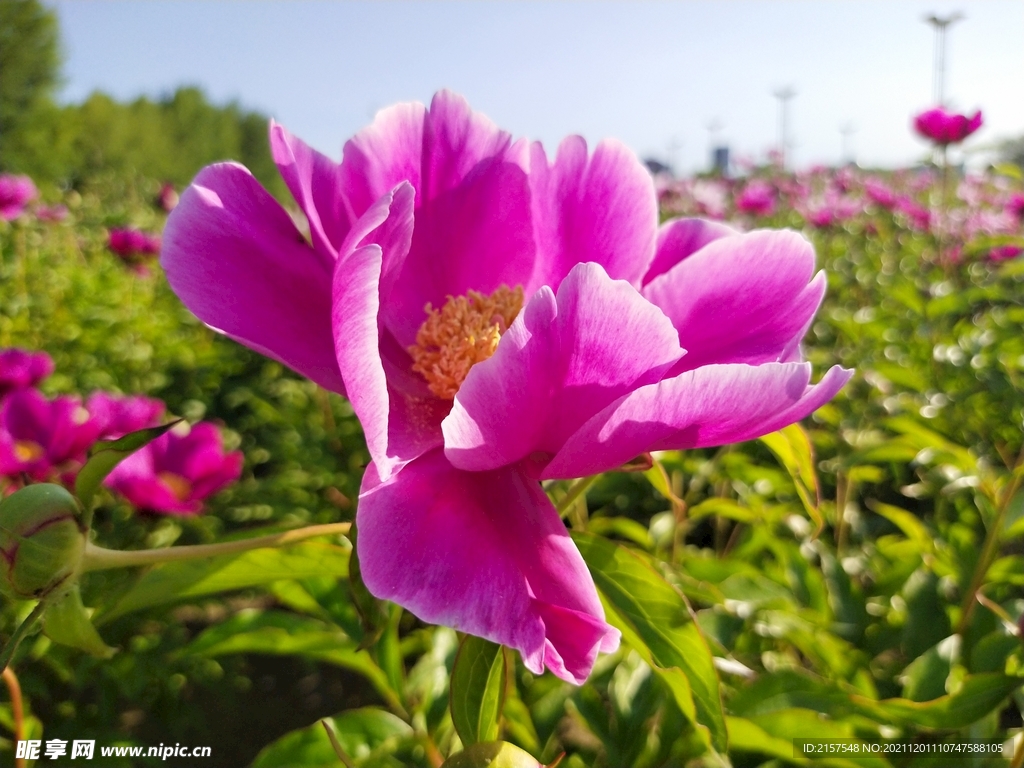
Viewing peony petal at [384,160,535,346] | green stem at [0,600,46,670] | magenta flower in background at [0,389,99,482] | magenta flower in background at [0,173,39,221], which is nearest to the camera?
green stem at [0,600,46,670]

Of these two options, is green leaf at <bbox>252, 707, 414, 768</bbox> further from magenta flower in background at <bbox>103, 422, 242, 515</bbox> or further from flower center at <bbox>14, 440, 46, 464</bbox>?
flower center at <bbox>14, 440, 46, 464</bbox>

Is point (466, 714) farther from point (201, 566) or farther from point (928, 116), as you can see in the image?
point (928, 116)

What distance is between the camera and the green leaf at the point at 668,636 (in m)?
0.46

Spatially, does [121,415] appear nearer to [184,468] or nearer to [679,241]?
[184,468]

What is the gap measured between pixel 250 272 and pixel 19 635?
0.25 m

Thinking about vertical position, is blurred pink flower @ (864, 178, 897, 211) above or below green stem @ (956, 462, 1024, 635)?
below

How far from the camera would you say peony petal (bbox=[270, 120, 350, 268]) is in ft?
1.61

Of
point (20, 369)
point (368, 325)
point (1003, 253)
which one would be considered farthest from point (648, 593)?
point (1003, 253)

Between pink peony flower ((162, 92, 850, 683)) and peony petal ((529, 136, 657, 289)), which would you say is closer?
pink peony flower ((162, 92, 850, 683))

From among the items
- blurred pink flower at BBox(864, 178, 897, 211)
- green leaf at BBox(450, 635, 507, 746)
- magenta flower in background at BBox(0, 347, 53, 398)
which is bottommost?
blurred pink flower at BBox(864, 178, 897, 211)

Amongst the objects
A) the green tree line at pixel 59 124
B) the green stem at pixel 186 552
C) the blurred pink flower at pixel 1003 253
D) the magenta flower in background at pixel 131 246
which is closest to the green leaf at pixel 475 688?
the green stem at pixel 186 552

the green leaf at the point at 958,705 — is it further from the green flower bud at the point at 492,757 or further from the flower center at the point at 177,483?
the flower center at the point at 177,483

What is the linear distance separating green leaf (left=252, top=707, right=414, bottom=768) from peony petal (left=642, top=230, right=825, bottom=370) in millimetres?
474

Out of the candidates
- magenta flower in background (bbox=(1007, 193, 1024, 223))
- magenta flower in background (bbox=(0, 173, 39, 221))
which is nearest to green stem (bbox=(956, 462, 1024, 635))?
magenta flower in background (bbox=(1007, 193, 1024, 223))
